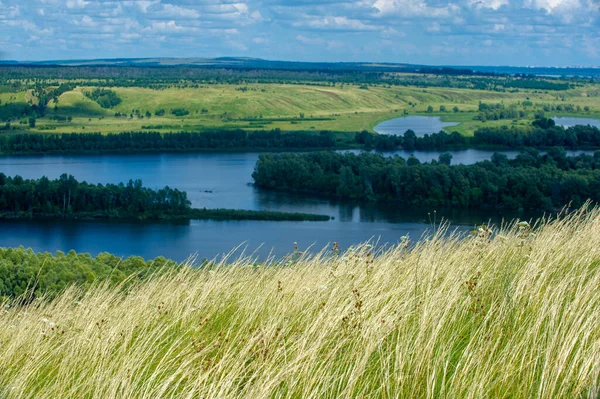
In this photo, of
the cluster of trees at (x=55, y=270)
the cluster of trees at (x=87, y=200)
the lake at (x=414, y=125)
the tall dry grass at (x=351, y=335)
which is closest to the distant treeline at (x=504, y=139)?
the lake at (x=414, y=125)

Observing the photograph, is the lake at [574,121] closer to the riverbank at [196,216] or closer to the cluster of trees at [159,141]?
the cluster of trees at [159,141]

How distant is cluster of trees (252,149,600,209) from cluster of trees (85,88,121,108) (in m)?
56.5

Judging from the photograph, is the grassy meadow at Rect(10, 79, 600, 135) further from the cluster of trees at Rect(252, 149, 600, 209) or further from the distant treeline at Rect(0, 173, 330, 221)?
the distant treeline at Rect(0, 173, 330, 221)

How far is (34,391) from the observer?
3.95 m

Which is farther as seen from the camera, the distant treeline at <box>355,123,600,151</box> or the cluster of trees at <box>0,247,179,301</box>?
the distant treeline at <box>355,123,600,151</box>

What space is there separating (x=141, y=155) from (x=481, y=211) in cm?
3895

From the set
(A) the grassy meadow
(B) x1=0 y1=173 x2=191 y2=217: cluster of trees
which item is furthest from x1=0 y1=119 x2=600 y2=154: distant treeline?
(B) x1=0 y1=173 x2=191 y2=217: cluster of trees

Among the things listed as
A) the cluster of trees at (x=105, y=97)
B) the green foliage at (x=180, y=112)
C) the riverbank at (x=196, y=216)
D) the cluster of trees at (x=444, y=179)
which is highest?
the cluster of trees at (x=105, y=97)

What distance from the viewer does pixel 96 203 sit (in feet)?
144

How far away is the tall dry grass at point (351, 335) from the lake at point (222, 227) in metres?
19.7

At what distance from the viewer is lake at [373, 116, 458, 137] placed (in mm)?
80375

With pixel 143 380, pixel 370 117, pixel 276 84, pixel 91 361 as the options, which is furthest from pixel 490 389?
pixel 276 84

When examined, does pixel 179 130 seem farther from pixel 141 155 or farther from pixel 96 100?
pixel 96 100

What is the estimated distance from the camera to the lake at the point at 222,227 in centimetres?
3388
